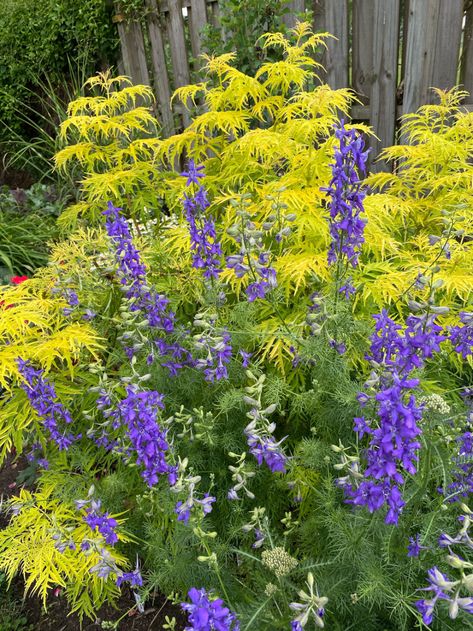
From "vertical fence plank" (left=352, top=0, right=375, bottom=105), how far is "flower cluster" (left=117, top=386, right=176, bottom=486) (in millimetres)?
2978

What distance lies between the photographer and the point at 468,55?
3.07m

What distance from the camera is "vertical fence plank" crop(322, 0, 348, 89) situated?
11.8 feet

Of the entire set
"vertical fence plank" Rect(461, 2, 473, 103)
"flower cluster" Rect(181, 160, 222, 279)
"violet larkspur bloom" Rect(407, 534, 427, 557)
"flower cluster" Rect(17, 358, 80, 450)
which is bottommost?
"violet larkspur bloom" Rect(407, 534, 427, 557)

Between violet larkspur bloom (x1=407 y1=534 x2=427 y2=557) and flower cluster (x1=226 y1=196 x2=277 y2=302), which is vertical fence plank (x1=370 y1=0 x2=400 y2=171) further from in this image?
violet larkspur bloom (x1=407 y1=534 x2=427 y2=557)

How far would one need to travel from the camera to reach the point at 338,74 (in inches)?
149

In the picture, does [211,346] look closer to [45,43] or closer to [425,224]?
[425,224]

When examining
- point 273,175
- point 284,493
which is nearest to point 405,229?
point 273,175

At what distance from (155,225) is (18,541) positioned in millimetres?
1727

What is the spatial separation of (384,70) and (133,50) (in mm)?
3327

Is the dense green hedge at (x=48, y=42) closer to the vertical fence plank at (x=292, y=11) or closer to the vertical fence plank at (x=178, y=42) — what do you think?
the vertical fence plank at (x=178, y=42)

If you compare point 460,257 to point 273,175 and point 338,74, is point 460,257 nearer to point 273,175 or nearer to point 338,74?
point 273,175

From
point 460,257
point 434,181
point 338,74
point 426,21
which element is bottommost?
point 460,257

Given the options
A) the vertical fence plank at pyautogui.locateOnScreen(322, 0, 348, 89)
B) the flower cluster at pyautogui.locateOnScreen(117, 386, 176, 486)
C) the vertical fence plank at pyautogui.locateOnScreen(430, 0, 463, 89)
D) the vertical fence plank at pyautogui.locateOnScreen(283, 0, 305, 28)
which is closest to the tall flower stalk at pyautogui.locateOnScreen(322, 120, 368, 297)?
the flower cluster at pyautogui.locateOnScreen(117, 386, 176, 486)

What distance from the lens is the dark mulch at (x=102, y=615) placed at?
2312 mm
